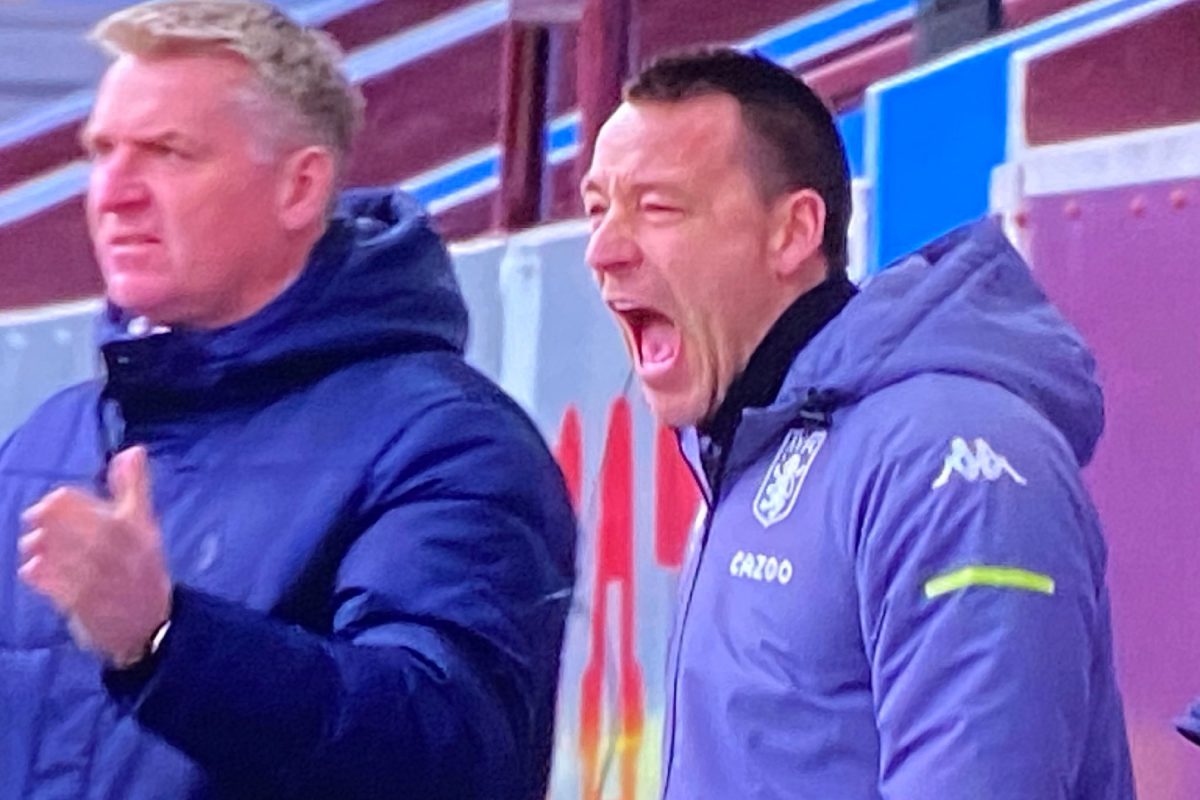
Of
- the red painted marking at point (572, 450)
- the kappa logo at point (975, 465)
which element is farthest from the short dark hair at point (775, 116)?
the red painted marking at point (572, 450)

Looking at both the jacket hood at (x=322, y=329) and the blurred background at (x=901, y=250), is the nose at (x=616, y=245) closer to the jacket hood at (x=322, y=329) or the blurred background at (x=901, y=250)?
the jacket hood at (x=322, y=329)

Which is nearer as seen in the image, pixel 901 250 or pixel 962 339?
pixel 962 339

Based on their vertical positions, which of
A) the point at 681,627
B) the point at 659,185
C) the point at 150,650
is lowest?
the point at 681,627

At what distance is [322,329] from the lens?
1877 mm

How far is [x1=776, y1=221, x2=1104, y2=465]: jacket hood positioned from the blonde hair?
0.48 meters

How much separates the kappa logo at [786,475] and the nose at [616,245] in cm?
24

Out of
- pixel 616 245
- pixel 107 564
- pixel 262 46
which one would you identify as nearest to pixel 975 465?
pixel 616 245

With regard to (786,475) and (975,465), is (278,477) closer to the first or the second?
(786,475)

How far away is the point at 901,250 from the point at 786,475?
1.22 meters

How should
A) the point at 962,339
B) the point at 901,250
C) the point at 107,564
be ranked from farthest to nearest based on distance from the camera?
the point at 901,250
the point at 962,339
the point at 107,564

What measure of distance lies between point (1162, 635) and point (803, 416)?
33.8 inches

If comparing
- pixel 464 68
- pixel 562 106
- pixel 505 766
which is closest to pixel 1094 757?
pixel 505 766

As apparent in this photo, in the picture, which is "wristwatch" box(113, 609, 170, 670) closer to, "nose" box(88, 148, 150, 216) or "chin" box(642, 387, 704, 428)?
"nose" box(88, 148, 150, 216)

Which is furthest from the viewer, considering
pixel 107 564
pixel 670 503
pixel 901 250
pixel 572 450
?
pixel 572 450
